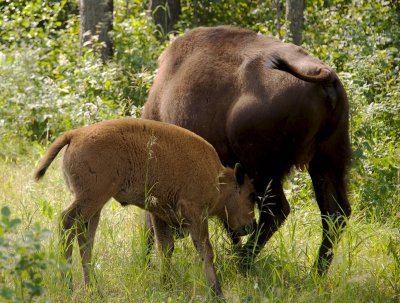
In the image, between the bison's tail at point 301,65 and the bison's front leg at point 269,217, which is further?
the bison's front leg at point 269,217

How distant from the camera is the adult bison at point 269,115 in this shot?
5379 mm

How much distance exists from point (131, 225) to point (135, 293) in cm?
161

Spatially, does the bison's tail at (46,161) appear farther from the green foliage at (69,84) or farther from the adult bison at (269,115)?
the green foliage at (69,84)

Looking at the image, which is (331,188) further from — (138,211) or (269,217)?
(138,211)

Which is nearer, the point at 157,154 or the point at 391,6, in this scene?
the point at 157,154

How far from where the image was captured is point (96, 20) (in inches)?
416

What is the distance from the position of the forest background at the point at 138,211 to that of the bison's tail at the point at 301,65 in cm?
95

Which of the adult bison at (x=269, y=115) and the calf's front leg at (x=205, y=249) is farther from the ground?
the adult bison at (x=269, y=115)

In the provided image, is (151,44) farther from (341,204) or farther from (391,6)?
(341,204)

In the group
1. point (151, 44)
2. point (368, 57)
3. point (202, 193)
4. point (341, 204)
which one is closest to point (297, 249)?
point (341, 204)

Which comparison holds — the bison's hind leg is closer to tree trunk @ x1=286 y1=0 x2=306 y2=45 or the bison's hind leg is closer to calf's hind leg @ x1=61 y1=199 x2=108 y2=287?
calf's hind leg @ x1=61 y1=199 x2=108 y2=287

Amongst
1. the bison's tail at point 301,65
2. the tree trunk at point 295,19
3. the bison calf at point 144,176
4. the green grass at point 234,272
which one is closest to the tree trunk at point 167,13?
the tree trunk at point 295,19

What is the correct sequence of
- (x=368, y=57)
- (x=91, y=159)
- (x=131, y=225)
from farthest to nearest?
(x=368, y=57)
(x=131, y=225)
(x=91, y=159)

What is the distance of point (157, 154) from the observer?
17.2ft
